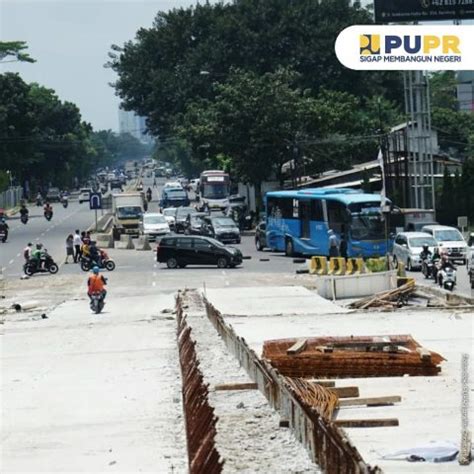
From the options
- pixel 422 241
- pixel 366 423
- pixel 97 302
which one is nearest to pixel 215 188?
pixel 422 241

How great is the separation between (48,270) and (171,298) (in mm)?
12352

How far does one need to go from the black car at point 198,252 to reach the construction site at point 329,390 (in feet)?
61.1

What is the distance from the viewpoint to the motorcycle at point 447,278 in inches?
1724

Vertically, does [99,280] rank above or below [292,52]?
below

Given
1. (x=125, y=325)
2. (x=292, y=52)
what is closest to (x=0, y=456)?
(x=125, y=325)

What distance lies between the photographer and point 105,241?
71.1 meters

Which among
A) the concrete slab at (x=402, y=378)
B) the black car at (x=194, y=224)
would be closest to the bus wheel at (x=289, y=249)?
the black car at (x=194, y=224)

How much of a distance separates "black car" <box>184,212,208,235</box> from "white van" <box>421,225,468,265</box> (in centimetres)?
1826

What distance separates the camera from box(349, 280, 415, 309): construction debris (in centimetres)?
3922

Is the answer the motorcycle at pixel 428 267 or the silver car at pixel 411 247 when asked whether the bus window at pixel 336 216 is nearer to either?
the silver car at pixel 411 247

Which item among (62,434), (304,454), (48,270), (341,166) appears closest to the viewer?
(304,454)

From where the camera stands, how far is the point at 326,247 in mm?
60844

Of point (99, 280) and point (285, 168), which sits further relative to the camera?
point (285, 168)

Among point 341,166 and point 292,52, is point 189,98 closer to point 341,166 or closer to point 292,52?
point 292,52
